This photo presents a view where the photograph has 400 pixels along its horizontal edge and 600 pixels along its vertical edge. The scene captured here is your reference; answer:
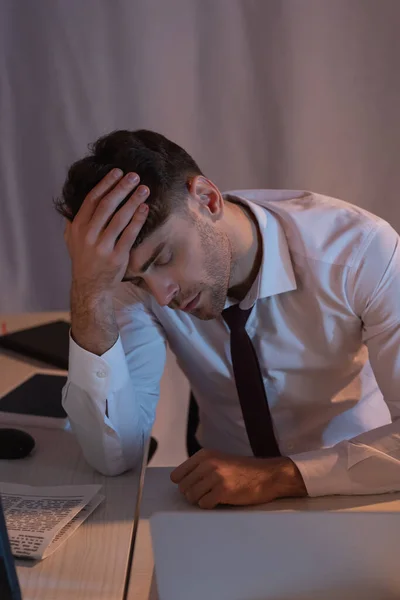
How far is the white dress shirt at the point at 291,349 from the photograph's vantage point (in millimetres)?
1110

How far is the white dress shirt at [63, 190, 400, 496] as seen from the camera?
1110 mm

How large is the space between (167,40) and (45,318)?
99 centimetres

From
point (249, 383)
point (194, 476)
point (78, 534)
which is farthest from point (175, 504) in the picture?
point (249, 383)

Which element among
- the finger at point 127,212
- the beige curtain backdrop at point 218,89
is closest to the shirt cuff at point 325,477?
the finger at point 127,212

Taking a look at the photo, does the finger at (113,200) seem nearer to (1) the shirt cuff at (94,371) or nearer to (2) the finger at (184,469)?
(1) the shirt cuff at (94,371)

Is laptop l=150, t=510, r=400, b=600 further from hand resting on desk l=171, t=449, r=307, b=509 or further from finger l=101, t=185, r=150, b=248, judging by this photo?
finger l=101, t=185, r=150, b=248

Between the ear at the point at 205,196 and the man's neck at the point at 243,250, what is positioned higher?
the ear at the point at 205,196

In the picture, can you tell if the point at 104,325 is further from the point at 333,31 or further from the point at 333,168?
the point at 333,31

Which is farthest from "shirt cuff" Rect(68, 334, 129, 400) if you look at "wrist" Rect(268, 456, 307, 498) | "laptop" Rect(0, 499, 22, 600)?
"laptop" Rect(0, 499, 22, 600)

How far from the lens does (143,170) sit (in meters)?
1.08

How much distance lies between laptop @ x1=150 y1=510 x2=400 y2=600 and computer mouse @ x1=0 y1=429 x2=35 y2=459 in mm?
505

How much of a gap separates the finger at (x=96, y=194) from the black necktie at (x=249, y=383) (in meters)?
0.34

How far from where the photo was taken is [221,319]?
4.26 feet

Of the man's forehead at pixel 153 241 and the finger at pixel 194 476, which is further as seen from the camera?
the man's forehead at pixel 153 241
